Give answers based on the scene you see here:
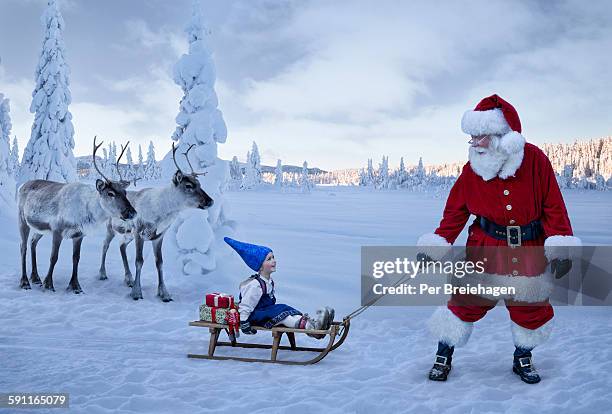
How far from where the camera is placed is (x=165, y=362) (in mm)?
4594

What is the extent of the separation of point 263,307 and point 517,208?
8.48 ft

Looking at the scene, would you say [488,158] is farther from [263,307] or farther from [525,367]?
[263,307]

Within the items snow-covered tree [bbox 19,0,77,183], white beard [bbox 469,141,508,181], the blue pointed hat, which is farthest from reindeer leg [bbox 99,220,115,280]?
snow-covered tree [bbox 19,0,77,183]

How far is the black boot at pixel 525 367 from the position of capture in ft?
13.4

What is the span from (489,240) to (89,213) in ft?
19.6

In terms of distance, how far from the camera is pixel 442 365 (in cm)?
422

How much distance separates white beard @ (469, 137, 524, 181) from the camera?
3922 millimetres

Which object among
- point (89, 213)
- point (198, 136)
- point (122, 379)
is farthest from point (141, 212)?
point (122, 379)

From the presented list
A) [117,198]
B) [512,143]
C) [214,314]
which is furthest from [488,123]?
[117,198]

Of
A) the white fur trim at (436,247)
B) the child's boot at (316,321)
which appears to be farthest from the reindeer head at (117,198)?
the white fur trim at (436,247)

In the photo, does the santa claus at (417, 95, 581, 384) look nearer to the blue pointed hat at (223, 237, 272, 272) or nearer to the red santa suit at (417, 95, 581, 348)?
the red santa suit at (417, 95, 581, 348)

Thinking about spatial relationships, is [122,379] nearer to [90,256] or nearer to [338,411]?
[338,411]

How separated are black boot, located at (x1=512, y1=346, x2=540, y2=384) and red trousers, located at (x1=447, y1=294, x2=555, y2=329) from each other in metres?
0.27

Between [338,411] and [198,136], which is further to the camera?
[198,136]
